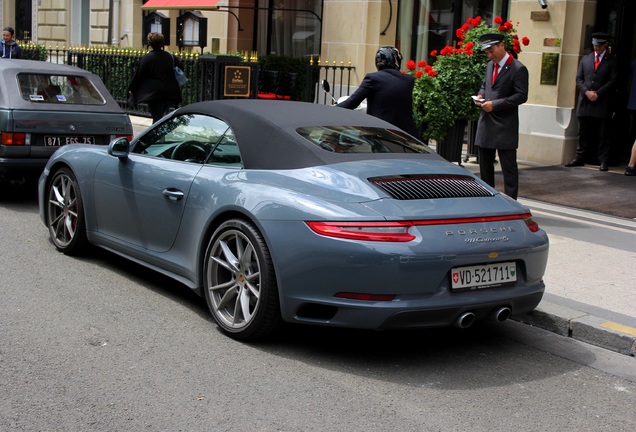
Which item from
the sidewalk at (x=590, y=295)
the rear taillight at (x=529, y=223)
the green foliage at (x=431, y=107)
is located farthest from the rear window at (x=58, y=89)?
the rear taillight at (x=529, y=223)

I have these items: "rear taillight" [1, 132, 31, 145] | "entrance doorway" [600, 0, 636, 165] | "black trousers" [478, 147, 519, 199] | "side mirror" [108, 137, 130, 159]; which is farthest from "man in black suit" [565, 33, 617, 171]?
"side mirror" [108, 137, 130, 159]

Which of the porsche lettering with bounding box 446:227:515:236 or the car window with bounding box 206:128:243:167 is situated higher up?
the car window with bounding box 206:128:243:167

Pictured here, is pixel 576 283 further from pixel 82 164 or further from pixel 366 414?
pixel 82 164

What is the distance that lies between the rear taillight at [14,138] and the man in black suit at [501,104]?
4.74 meters

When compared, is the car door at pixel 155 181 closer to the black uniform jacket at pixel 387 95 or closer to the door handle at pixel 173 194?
the door handle at pixel 173 194

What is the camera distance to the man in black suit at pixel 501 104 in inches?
361

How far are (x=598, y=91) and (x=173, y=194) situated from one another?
8.99 meters

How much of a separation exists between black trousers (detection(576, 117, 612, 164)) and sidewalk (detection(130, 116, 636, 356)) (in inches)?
168

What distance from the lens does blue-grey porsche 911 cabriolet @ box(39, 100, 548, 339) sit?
502cm

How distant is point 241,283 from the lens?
553 centimetres

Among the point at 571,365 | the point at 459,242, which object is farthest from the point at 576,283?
the point at 459,242

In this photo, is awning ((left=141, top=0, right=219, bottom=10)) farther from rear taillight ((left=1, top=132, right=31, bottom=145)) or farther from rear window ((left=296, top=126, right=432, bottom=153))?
rear window ((left=296, top=126, right=432, bottom=153))

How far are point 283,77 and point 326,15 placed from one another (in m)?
1.57

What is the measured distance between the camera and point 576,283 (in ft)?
23.5
